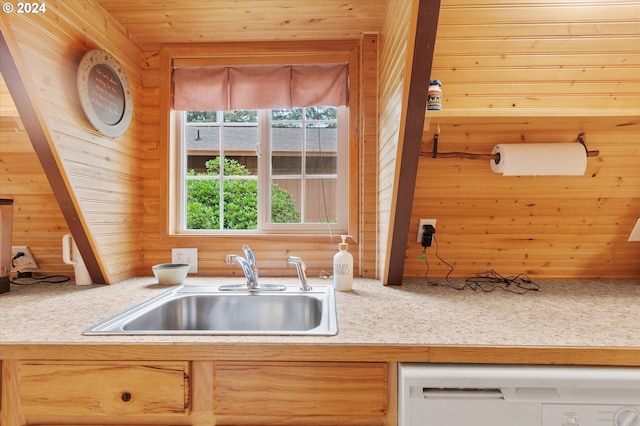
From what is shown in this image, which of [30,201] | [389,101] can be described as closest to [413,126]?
[389,101]

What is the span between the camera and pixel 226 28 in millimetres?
1797

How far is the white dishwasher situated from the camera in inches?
35.4

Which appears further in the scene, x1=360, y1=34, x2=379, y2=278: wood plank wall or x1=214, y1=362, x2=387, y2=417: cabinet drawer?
x1=360, y1=34, x2=379, y2=278: wood plank wall

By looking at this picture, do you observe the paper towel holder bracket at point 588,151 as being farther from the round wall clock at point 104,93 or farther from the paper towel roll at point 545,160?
the round wall clock at point 104,93

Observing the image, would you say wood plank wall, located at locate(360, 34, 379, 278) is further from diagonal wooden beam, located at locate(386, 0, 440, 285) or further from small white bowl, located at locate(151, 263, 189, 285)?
small white bowl, located at locate(151, 263, 189, 285)

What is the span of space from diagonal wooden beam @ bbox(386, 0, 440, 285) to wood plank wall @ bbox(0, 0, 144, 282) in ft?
4.41

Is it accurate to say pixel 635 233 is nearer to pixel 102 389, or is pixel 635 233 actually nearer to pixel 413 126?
pixel 413 126

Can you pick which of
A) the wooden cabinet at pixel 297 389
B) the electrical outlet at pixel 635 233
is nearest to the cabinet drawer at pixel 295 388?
the wooden cabinet at pixel 297 389

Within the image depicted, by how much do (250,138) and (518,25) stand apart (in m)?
1.45

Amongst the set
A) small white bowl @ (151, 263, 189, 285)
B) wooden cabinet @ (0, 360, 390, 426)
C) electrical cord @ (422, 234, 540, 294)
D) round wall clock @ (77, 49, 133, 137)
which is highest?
round wall clock @ (77, 49, 133, 137)

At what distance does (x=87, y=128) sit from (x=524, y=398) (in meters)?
1.91

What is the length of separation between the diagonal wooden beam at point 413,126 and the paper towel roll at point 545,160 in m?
0.50

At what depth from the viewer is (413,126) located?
4.03 ft
